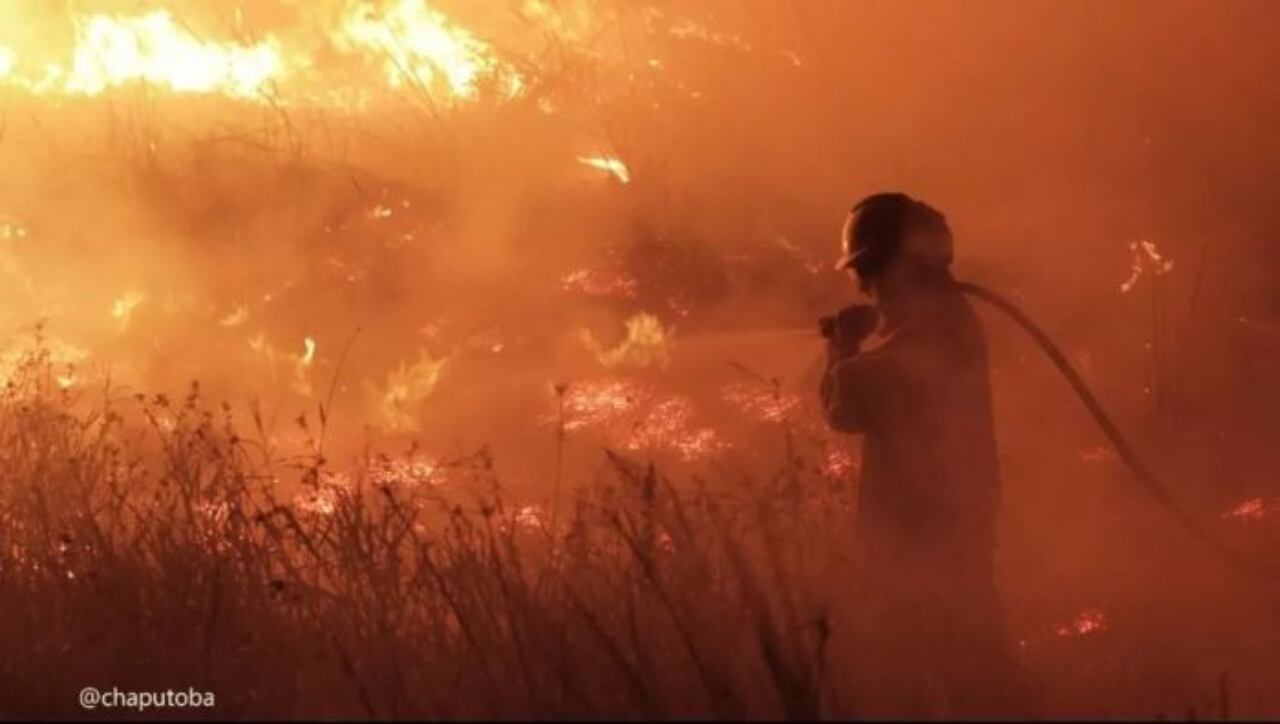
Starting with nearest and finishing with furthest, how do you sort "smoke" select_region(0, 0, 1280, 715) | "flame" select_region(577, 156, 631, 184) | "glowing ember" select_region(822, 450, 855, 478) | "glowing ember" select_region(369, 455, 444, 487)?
"glowing ember" select_region(822, 450, 855, 478)
"glowing ember" select_region(369, 455, 444, 487)
"smoke" select_region(0, 0, 1280, 715)
"flame" select_region(577, 156, 631, 184)

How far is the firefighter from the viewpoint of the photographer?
5035mm

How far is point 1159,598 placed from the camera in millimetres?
6664

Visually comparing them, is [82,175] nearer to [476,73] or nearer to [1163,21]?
Result: [476,73]

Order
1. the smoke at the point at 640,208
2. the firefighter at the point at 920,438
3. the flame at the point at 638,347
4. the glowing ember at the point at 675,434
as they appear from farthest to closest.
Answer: the flame at the point at 638,347 < the smoke at the point at 640,208 < the glowing ember at the point at 675,434 < the firefighter at the point at 920,438

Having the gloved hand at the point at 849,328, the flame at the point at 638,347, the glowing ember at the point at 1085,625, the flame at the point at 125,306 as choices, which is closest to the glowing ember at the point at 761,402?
the flame at the point at 638,347

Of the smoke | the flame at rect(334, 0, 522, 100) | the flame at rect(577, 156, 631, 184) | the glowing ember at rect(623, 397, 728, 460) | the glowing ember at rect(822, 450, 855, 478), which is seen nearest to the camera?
the glowing ember at rect(822, 450, 855, 478)

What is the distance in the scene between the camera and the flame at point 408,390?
7695 millimetres

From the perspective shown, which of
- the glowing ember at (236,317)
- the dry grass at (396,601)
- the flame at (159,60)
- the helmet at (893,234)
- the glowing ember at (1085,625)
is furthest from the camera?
the flame at (159,60)

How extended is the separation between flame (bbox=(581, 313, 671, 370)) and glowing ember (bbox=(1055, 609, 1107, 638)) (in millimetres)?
2169

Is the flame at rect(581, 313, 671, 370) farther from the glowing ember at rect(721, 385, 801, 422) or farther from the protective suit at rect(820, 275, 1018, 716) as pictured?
the protective suit at rect(820, 275, 1018, 716)

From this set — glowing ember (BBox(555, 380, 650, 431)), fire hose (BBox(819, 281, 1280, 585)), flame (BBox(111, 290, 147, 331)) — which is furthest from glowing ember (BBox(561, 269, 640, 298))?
fire hose (BBox(819, 281, 1280, 585))

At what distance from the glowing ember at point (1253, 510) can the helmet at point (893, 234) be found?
2.56 metres

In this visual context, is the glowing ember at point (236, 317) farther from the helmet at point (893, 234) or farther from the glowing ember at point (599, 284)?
the helmet at point (893, 234)

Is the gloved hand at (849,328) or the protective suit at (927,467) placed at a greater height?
the gloved hand at (849,328)
